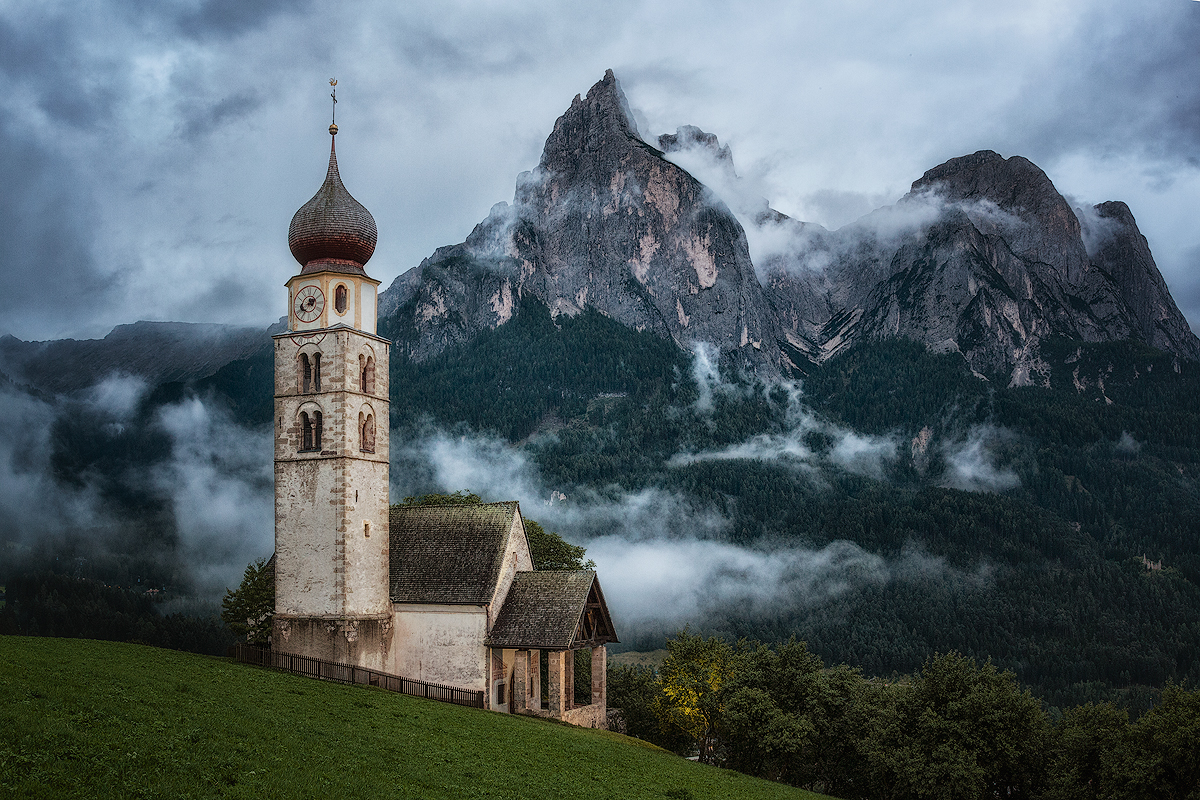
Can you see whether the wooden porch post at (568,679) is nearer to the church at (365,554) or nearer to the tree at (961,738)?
the church at (365,554)

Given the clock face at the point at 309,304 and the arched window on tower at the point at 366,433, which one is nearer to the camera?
the clock face at the point at 309,304

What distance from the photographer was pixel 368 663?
43531mm

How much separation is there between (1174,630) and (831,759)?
184635mm

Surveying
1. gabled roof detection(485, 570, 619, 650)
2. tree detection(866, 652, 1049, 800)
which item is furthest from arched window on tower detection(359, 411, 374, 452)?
tree detection(866, 652, 1049, 800)

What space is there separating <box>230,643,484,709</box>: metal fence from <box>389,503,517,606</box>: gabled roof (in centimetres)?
372

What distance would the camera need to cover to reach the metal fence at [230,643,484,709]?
4266 cm

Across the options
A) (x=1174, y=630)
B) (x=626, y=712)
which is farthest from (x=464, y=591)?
(x=1174, y=630)

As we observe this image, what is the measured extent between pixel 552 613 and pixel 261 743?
74.2 feet

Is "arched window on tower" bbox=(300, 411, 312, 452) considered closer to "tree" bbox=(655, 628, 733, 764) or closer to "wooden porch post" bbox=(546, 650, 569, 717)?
"wooden porch post" bbox=(546, 650, 569, 717)

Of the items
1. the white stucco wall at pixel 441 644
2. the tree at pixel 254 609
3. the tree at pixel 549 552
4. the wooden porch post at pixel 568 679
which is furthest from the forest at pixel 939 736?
the tree at pixel 254 609

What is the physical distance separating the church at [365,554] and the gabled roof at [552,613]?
0.07 m

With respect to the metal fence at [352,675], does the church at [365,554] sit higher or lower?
higher

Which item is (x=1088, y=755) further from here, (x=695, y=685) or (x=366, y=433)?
(x=366, y=433)

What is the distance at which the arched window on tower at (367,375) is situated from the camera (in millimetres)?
46156
